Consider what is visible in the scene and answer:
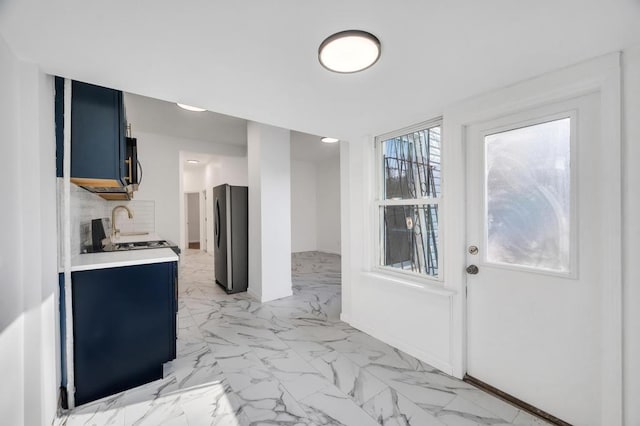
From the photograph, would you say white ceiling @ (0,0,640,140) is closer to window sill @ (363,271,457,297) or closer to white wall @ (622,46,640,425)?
white wall @ (622,46,640,425)

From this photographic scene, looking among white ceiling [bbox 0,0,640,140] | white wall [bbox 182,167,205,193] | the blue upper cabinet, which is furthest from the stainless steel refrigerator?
white wall [bbox 182,167,205,193]

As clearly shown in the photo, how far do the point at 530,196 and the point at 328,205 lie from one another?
6.45 m

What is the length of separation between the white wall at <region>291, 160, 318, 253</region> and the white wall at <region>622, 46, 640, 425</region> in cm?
705

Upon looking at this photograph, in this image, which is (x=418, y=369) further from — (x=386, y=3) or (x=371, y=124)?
(x=386, y=3)

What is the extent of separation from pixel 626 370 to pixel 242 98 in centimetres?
270

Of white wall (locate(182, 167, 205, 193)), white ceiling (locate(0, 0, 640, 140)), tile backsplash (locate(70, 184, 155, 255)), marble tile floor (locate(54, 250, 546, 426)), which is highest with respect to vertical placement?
white wall (locate(182, 167, 205, 193))

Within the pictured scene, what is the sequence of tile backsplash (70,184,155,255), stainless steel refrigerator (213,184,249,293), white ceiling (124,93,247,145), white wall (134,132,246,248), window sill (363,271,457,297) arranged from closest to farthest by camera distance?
window sill (363,271,457,297) → tile backsplash (70,184,155,255) → white ceiling (124,93,247,145) → stainless steel refrigerator (213,184,249,293) → white wall (134,132,246,248)

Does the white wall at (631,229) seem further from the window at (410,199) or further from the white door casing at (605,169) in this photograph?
the window at (410,199)

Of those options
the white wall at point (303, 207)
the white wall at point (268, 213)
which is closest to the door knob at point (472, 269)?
the white wall at point (268, 213)

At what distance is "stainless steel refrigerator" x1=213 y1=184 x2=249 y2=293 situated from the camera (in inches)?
160

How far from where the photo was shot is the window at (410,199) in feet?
7.57

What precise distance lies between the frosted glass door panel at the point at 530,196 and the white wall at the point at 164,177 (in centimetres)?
518

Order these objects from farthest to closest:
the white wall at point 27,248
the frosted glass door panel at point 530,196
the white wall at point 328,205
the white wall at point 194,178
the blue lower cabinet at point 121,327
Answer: the white wall at point 194,178 → the white wall at point 328,205 → the blue lower cabinet at point 121,327 → the frosted glass door panel at point 530,196 → the white wall at point 27,248

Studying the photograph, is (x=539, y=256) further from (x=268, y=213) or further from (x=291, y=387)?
(x=268, y=213)
